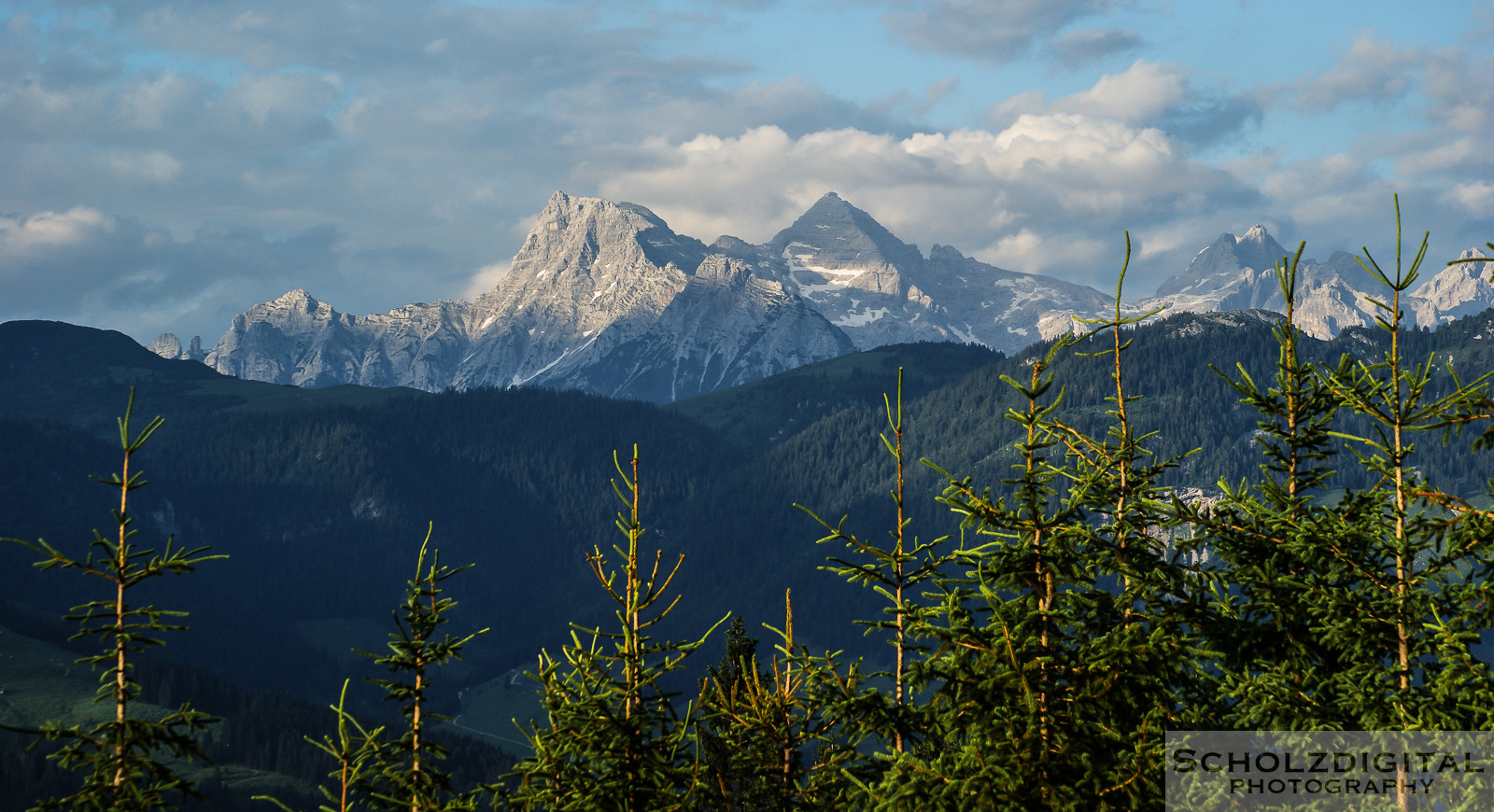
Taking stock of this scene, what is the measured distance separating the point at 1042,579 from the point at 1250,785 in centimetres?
525

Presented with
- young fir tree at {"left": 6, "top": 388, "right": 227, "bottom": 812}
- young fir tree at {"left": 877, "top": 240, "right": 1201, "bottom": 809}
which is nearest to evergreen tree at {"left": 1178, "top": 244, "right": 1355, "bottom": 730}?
young fir tree at {"left": 877, "top": 240, "right": 1201, "bottom": 809}

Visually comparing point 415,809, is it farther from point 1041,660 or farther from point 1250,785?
point 1250,785

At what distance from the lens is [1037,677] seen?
19188 millimetres

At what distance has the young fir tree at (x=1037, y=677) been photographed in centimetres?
1878

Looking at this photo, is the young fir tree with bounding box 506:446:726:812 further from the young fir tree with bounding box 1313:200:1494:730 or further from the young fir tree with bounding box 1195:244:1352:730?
the young fir tree with bounding box 1313:200:1494:730

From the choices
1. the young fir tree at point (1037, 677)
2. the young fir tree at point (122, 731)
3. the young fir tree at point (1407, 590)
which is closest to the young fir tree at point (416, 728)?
the young fir tree at point (122, 731)

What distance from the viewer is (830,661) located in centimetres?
2209

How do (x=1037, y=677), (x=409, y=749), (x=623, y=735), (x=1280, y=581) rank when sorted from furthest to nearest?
(x=409, y=749)
(x=1280, y=581)
(x=623, y=735)
(x=1037, y=677)

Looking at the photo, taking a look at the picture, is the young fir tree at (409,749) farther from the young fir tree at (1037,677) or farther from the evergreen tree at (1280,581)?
the evergreen tree at (1280,581)

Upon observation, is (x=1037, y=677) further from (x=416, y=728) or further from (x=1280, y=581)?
(x=416, y=728)

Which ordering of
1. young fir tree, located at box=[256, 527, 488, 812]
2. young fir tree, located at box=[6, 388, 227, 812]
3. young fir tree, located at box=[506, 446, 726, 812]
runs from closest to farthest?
young fir tree, located at box=[506, 446, 726, 812], young fir tree, located at box=[6, 388, 227, 812], young fir tree, located at box=[256, 527, 488, 812]

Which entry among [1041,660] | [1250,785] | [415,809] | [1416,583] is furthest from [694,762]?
[1416,583]

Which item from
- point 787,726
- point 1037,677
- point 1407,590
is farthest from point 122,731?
point 1407,590

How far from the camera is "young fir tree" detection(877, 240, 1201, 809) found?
61.6 feet
